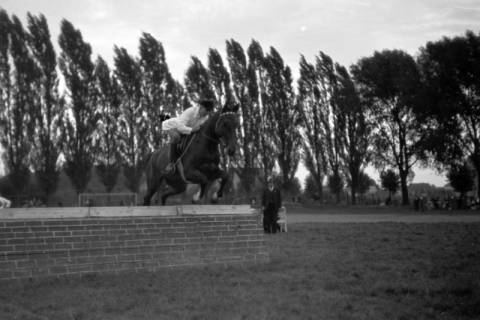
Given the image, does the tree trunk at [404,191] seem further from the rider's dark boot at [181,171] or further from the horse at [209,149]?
the rider's dark boot at [181,171]

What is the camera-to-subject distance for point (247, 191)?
1518 inches

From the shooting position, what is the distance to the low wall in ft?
23.5

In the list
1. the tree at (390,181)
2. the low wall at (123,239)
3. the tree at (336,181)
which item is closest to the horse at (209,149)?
the low wall at (123,239)

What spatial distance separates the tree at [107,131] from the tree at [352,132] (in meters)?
17.0

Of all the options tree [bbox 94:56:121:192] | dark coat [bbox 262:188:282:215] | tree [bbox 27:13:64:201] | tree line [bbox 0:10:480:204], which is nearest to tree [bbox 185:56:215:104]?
tree line [bbox 0:10:480:204]

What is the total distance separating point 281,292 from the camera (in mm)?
6047

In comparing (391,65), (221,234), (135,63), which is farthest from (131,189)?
(221,234)

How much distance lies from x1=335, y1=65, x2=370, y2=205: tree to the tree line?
3.3 inches

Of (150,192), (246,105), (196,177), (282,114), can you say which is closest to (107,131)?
(246,105)

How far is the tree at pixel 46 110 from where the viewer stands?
1303 inches

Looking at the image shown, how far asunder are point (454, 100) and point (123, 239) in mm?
33102

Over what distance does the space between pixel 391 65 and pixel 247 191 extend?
1566 centimetres

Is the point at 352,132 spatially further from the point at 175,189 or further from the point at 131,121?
the point at 175,189

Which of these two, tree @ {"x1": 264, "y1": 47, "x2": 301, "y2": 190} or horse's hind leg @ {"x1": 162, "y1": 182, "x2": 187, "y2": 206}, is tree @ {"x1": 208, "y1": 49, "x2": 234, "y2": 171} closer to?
tree @ {"x1": 264, "y1": 47, "x2": 301, "y2": 190}
